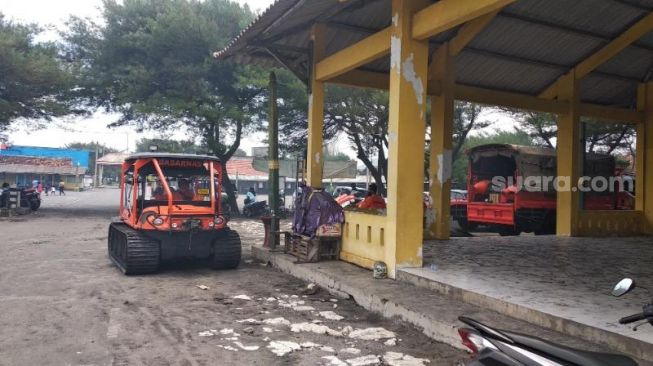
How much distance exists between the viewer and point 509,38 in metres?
10.4

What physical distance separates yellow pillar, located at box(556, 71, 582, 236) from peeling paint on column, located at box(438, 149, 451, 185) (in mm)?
3259

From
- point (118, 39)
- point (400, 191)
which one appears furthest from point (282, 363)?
point (118, 39)

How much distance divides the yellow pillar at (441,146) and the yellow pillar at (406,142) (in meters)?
3.47

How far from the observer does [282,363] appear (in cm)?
453

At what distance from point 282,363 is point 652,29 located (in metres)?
10.5

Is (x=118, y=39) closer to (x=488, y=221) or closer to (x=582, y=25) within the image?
(x=488, y=221)

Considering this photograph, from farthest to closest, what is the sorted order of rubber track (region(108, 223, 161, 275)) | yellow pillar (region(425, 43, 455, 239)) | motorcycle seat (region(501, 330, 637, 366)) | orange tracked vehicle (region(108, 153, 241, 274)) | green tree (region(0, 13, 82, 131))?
green tree (region(0, 13, 82, 131)), yellow pillar (region(425, 43, 455, 239)), orange tracked vehicle (region(108, 153, 241, 274)), rubber track (region(108, 223, 161, 275)), motorcycle seat (region(501, 330, 637, 366))

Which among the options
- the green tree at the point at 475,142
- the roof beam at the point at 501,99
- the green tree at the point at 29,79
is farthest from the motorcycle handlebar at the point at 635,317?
the green tree at the point at 475,142

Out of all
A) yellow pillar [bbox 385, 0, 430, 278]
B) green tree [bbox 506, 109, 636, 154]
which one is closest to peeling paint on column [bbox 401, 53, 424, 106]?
yellow pillar [bbox 385, 0, 430, 278]

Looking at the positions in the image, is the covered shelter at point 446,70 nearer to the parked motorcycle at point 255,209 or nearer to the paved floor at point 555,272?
the paved floor at point 555,272

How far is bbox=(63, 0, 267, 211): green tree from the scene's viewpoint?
21.3 meters

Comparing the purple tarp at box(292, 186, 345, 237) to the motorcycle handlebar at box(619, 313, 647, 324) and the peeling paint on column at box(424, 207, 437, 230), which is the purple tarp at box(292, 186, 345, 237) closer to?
the peeling paint on column at box(424, 207, 437, 230)

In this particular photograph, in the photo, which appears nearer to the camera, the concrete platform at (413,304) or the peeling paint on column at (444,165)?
the concrete platform at (413,304)

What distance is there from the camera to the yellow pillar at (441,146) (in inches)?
420
